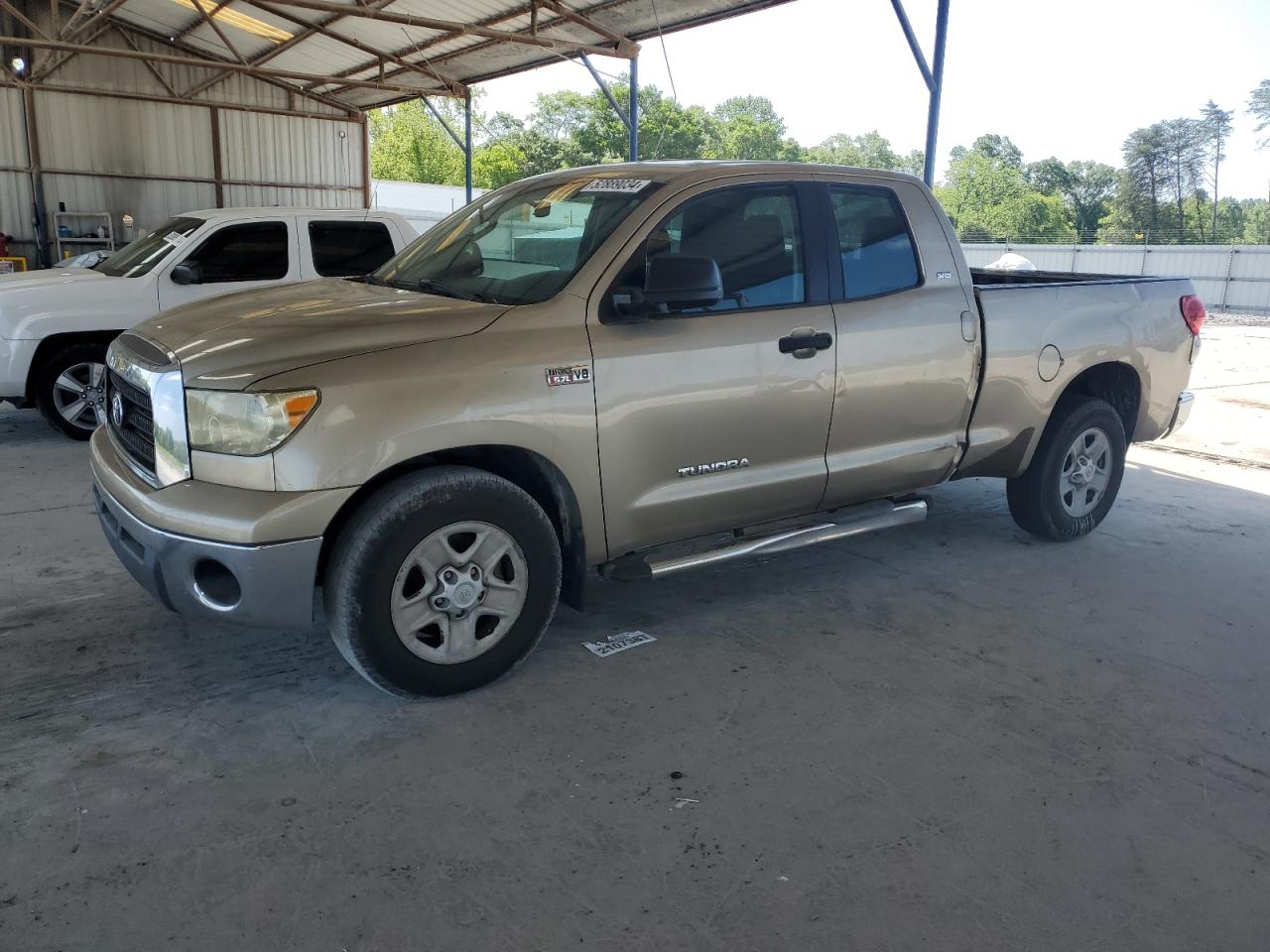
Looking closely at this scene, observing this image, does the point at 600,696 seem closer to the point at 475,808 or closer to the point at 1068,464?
the point at 475,808

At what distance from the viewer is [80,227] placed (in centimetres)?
2056

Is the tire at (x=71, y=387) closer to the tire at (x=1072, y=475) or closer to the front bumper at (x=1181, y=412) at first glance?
the tire at (x=1072, y=475)

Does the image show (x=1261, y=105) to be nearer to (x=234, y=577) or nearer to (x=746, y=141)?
(x=746, y=141)

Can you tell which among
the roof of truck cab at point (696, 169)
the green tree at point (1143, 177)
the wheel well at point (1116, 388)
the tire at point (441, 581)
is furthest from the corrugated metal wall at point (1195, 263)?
the green tree at point (1143, 177)

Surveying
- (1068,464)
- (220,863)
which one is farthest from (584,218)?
(1068,464)

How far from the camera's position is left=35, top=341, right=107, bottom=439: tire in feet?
24.2

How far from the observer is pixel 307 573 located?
123 inches

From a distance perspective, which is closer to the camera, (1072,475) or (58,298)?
(1072,475)

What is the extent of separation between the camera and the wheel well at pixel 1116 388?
5.33m

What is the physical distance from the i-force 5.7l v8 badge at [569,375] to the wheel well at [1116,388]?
2959 mm

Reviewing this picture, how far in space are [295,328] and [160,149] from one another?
21.2m

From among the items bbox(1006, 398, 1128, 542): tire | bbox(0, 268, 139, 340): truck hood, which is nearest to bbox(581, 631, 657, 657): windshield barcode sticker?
bbox(1006, 398, 1128, 542): tire

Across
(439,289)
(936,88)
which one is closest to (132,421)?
(439,289)

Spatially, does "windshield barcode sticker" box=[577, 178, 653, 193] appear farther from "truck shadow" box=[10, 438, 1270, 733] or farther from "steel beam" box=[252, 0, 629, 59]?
"steel beam" box=[252, 0, 629, 59]
